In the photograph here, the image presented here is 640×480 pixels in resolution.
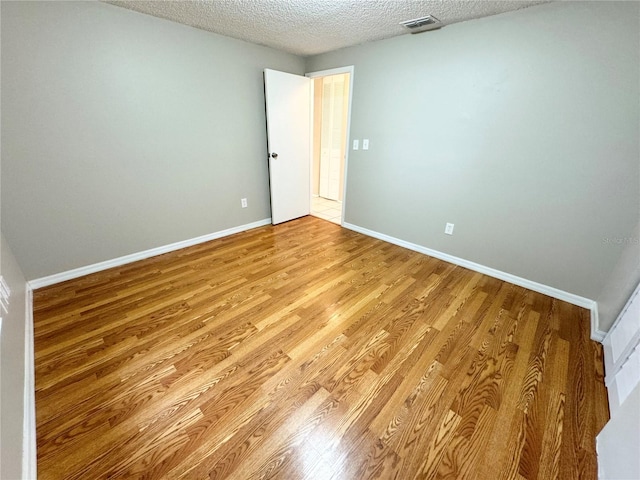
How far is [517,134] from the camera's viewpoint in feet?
6.89

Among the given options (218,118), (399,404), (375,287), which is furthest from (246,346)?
(218,118)

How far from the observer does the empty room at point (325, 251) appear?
1.15m

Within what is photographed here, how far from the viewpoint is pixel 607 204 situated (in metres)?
1.84

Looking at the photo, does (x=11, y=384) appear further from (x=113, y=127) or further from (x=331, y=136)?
(x=331, y=136)

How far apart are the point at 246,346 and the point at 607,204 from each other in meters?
2.70

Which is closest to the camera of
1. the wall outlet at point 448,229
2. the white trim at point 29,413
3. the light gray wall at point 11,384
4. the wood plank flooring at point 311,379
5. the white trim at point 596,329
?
the light gray wall at point 11,384

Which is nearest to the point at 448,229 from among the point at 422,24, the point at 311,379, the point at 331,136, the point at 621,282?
the point at 621,282

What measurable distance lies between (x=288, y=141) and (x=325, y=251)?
164cm

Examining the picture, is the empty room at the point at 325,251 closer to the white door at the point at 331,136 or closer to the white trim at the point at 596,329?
the white trim at the point at 596,329

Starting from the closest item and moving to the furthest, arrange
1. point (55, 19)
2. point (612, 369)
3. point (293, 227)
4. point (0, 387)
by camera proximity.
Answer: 1. point (0, 387)
2. point (612, 369)
3. point (55, 19)
4. point (293, 227)

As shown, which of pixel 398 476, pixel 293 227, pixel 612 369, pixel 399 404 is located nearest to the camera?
pixel 398 476

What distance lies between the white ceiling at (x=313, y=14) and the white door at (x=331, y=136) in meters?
1.89

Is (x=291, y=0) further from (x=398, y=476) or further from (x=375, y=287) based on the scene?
(x=398, y=476)

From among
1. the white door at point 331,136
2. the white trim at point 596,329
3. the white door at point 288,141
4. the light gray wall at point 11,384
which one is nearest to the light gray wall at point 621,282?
the white trim at point 596,329
